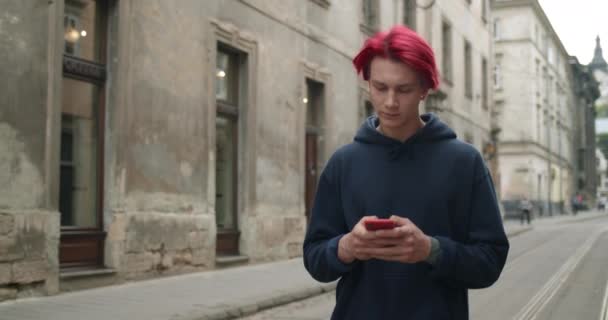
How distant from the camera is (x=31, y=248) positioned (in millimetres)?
9102

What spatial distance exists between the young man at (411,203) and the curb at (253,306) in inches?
235

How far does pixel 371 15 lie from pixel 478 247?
64.7 feet

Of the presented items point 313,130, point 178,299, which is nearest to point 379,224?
point 178,299

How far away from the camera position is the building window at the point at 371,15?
21.0 m

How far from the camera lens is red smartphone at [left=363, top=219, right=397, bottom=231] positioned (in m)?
1.99

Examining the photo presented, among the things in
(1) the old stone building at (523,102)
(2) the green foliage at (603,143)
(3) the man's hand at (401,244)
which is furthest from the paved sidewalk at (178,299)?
(2) the green foliage at (603,143)

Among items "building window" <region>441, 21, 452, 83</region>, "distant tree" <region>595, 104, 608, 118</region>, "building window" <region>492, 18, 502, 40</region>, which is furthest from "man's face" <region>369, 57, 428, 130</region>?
"distant tree" <region>595, 104, 608, 118</region>

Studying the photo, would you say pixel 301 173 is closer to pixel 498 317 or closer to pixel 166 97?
pixel 166 97

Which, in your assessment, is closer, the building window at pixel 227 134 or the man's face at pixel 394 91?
the man's face at pixel 394 91

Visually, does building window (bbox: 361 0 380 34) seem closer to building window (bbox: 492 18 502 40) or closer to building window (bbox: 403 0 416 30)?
building window (bbox: 403 0 416 30)

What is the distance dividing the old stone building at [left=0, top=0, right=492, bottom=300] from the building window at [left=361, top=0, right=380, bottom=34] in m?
1.77

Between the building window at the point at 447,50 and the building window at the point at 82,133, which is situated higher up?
the building window at the point at 447,50

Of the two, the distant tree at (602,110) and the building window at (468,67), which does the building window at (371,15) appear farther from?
the distant tree at (602,110)

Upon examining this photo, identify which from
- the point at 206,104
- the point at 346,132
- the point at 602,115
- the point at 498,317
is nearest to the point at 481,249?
the point at 498,317
